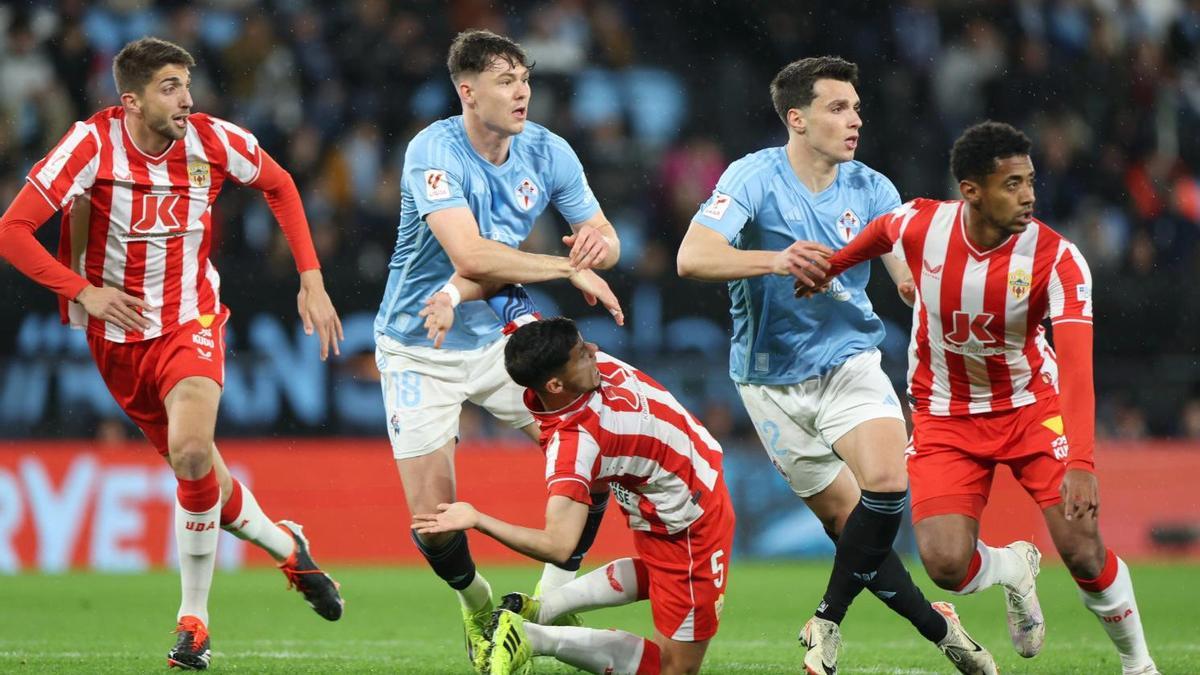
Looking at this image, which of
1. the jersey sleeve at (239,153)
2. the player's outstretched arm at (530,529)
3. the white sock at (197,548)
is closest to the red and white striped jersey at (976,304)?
the player's outstretched arm at (530,529)

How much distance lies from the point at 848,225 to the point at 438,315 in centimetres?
189

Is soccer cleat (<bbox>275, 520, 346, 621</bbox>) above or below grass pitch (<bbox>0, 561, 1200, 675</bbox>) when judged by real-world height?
above

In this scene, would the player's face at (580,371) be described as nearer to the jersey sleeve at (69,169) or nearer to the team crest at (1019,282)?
the team crest at (1019,282)

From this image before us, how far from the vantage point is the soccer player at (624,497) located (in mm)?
5777

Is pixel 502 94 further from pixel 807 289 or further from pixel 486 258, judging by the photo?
pixel 807 289

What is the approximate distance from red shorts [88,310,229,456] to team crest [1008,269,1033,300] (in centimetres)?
342

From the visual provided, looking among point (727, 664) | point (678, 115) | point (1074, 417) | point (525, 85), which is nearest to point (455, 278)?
point (525, 85)

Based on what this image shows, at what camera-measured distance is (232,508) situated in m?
7.46

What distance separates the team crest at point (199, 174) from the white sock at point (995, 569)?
3.78m

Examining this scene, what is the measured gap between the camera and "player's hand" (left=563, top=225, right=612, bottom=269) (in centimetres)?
643

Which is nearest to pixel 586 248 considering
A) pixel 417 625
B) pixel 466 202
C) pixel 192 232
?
pixel 466 202

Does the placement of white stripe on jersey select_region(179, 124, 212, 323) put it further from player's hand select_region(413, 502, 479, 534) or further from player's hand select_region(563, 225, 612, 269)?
player's hand select_region(413, 502, 479, 534)

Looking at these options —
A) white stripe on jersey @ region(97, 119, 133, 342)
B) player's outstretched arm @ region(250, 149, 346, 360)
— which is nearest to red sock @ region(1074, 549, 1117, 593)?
player's outstretched arm @ region(250, 149, 346, 360)

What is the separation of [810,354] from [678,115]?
890cm
